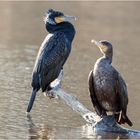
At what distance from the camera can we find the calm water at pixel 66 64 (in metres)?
11.1

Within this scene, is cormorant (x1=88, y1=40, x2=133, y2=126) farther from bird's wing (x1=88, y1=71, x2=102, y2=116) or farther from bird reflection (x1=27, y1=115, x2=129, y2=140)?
bird reflection (x1=27, y1=115, x2=129, y2=140)

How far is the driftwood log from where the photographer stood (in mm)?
10781

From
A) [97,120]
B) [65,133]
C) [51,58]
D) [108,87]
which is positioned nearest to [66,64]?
[51,58]

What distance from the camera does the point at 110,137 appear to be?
34.9ft

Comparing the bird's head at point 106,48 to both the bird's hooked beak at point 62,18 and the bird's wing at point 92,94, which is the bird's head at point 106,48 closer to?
the bird's wing at point 92,94

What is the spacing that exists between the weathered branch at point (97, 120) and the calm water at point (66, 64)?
0.51 feet

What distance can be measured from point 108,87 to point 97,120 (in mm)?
614

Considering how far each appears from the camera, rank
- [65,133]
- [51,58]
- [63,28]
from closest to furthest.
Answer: [65,133], [51,58], [63,28]

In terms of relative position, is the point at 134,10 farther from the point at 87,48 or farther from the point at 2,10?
the point at 87,48

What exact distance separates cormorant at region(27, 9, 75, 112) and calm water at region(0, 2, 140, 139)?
52 centimetres

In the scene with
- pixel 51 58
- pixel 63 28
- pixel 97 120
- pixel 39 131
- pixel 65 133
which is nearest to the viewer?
pixel 65 133

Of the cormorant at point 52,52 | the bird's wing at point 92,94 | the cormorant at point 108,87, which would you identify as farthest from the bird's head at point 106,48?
the cormorant at point 52,52

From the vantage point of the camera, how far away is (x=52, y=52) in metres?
11.9

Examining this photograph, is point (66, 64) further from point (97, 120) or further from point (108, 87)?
point (108, 87)
